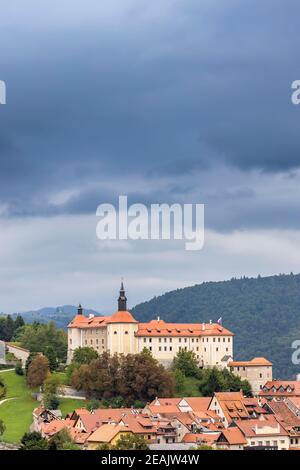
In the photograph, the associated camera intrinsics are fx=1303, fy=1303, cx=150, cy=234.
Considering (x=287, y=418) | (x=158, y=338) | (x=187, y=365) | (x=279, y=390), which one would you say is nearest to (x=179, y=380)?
(x=187, y=365)

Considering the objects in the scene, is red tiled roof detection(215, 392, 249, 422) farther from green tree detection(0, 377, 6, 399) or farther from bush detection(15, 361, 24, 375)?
bush detection(15, 361, 24, 375)

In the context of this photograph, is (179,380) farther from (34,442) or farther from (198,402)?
(34,442)

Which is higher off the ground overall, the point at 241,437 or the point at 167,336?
the point at 167,336

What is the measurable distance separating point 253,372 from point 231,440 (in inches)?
1264

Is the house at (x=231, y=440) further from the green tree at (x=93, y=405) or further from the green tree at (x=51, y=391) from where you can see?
the green tree at (x=51, y=391)

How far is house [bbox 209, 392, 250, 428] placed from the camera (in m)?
116

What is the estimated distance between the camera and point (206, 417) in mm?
114125

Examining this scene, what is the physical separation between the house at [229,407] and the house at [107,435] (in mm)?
14835

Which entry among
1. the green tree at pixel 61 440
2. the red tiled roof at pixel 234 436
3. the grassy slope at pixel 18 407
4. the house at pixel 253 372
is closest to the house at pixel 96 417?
the green tree at pixel 61 440

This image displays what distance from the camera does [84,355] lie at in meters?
134
